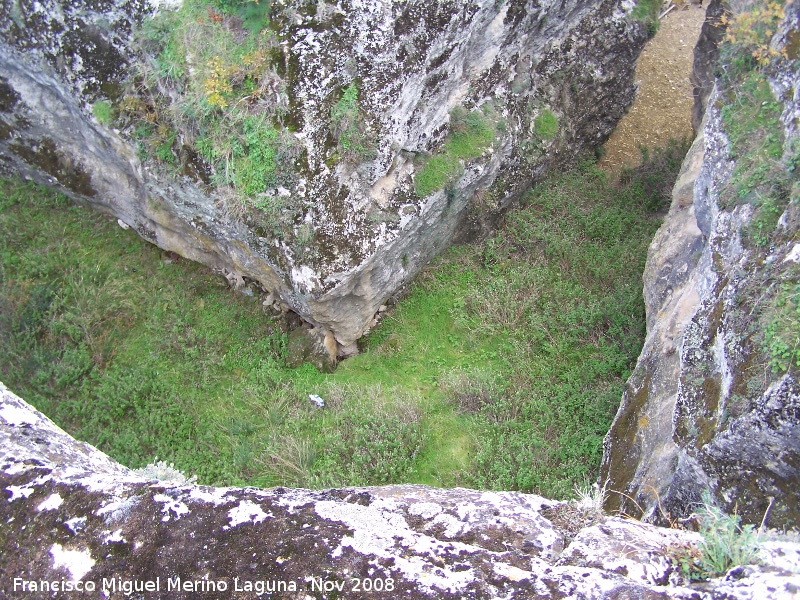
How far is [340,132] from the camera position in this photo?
335 inches

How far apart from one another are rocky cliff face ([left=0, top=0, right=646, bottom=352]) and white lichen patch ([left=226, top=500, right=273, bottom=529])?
17.8 ft

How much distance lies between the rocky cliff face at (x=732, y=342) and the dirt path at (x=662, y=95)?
17.6ft

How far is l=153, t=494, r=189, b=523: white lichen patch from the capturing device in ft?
12.0

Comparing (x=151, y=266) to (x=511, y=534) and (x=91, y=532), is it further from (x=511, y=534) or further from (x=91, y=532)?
(x=511, y=534)

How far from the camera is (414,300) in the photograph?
10320mm

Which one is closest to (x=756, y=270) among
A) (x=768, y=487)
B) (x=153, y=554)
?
(x=768, y=487)

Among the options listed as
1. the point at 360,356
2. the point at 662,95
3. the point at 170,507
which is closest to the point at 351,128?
the point at 360,356

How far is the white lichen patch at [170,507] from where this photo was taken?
366 centimetres

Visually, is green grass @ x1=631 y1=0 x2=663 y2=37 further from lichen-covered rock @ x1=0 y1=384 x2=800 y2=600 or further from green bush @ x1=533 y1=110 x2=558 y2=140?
lichen-covered rock @ x1=0 y1=384 x2=800 y2=600

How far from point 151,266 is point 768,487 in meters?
9.99

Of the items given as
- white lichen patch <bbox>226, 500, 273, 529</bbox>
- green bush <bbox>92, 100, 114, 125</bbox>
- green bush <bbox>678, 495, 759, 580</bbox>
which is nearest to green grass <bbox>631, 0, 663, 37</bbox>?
green bush <bbox>92, 100, 114, 125</bbox>

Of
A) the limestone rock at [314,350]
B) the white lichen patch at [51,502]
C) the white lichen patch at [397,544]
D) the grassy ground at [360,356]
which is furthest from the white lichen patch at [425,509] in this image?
the limestone rock at [314,350]

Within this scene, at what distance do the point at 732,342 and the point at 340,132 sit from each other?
5722 mm

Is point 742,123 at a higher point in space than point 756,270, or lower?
higher
